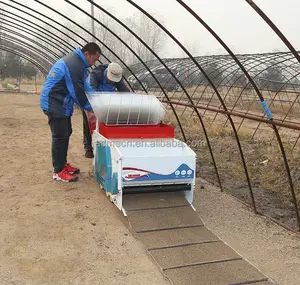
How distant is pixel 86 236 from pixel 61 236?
0.80 ft

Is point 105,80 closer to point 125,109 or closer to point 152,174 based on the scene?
point 125,109

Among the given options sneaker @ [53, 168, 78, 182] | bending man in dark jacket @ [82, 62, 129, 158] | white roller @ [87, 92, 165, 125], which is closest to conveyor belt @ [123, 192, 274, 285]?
white roller @ [87, 92, 165, 125]

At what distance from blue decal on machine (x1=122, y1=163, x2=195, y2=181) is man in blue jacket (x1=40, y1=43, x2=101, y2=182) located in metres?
1.38

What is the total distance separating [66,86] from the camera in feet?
16.0

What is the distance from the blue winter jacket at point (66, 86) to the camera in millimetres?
4812

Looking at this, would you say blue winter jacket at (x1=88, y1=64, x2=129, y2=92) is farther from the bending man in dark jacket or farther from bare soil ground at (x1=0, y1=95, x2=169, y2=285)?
bare soil ground at (x1=0, y1=95, x2=169, y2=285)

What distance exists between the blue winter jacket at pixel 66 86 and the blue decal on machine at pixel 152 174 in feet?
4.52

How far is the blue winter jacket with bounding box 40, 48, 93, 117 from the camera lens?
4812 millimetres

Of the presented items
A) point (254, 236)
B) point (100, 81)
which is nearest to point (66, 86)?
point (100, 81)

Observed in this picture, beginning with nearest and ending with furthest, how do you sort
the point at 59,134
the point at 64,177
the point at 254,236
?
the point at 254,236, the point at 59,134, the point at 64,177

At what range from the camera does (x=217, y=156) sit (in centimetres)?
795

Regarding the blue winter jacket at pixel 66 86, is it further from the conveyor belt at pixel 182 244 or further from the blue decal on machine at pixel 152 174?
the conveyor belt at pixel 182 244

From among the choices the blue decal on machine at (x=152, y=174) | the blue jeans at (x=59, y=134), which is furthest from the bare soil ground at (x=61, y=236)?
the blue decal on machine at (x=152, y=174)

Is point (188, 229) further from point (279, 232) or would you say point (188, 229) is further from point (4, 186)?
point (4, 186)
